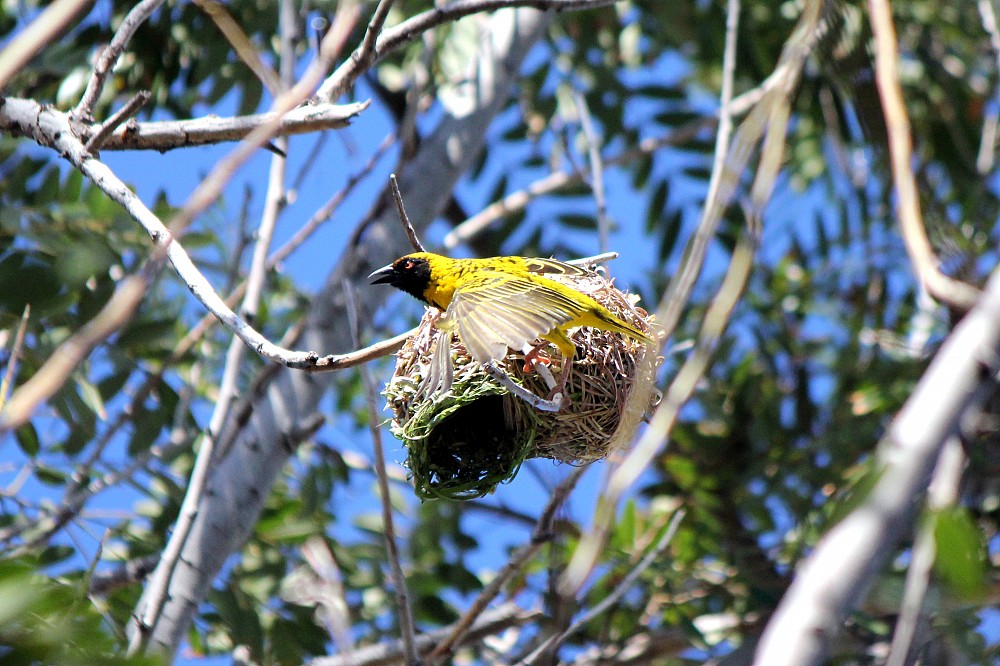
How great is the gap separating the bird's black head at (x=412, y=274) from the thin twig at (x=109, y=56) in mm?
1468

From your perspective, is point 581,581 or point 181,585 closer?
point 581,581

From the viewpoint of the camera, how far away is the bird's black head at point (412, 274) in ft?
12.1

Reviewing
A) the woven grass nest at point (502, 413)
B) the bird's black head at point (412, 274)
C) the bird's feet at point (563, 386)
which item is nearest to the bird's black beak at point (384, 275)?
the bird's black head at point (412, 274)

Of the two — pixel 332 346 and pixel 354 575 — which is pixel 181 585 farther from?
pixel 354 575

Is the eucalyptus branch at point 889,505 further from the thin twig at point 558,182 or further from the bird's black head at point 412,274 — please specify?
the thin twig at point 558,182

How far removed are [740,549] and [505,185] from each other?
7.81ft

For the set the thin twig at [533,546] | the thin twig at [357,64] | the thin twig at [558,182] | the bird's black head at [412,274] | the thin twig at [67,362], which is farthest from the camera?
the thin twig at [558,182]

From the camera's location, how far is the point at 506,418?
9.88 ft

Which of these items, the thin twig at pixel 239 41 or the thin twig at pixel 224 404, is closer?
the thin twig at pixel 239 41

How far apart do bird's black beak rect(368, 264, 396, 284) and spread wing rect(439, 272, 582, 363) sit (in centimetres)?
57

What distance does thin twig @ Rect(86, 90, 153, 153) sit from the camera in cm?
211

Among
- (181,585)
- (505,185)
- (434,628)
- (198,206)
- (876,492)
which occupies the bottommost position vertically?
(876,492)

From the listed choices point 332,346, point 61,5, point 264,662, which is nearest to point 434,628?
point 264,662

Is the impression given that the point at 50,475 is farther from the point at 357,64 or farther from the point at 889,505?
the point at 889,505
